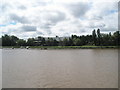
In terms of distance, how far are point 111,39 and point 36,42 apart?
127ft

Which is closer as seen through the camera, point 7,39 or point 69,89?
point 69,89

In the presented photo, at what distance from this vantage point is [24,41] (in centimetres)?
6812

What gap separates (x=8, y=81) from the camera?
6.61 m

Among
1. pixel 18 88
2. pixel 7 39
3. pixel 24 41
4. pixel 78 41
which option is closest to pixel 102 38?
pixel 78 41

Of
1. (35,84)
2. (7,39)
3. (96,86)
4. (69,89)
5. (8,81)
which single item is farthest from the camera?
(7,39)

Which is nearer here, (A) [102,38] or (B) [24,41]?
(A) [102,38]

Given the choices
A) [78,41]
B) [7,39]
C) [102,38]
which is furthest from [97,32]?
[7,39]

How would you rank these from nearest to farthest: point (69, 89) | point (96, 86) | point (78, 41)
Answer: point (69, 89) → point (96, 86) → point (78, 41)

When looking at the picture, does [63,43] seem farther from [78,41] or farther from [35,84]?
[35,84]

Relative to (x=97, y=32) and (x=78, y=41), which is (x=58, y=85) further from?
(x=78, y=41)

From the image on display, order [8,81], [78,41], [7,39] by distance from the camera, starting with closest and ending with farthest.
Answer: [8,81] < [78,41] < [7,39]

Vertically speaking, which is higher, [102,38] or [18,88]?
[102,38]

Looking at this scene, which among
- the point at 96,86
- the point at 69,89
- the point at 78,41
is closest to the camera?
the point at 69,89

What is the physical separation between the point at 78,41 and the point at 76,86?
5299cm
